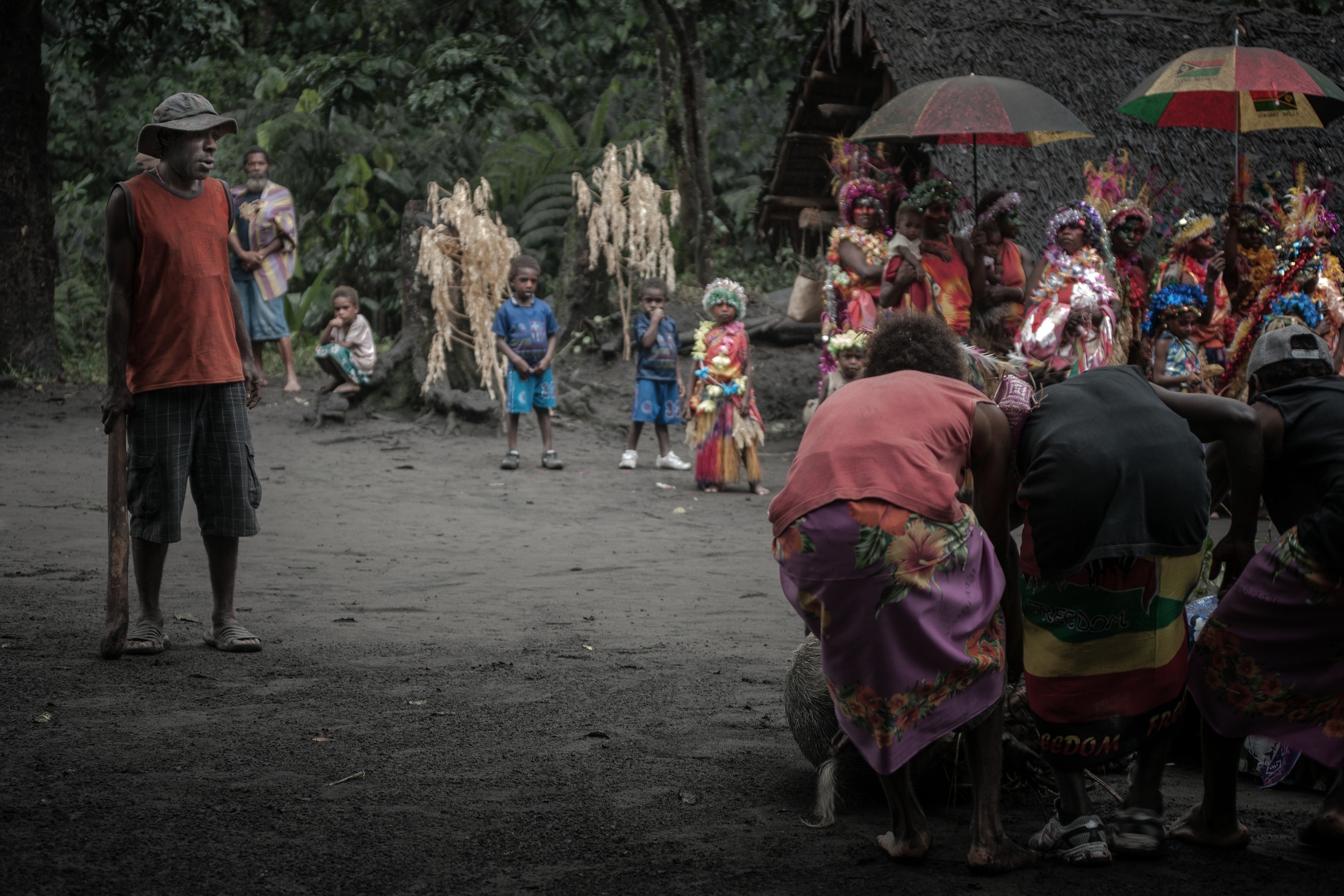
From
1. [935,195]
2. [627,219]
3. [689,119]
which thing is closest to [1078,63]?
[935,195]

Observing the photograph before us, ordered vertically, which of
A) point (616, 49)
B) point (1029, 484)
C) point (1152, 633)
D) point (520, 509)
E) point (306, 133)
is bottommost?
point (520, 509)

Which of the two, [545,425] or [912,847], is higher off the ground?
[545,425]

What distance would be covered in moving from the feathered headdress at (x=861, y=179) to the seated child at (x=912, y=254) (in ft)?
2.37

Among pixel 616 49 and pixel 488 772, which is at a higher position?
pixel 616 49

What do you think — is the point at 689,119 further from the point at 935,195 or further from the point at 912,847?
the point at 912,847

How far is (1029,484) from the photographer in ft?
9.43

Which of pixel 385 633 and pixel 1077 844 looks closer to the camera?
pixel 1077 844

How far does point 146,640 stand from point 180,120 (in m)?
1.88

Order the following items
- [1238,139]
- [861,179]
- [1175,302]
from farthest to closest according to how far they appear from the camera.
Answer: [861,179] → [1175,302] → [1238,139]

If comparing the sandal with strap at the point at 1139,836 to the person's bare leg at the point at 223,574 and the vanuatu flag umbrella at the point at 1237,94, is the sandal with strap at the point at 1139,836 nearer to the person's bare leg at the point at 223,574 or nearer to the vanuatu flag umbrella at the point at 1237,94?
the person's bare leg at the point at 223,574

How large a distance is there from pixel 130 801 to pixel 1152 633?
2.53 metres

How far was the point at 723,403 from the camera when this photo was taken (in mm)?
9578

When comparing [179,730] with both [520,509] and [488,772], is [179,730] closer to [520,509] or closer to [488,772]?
[488,772]

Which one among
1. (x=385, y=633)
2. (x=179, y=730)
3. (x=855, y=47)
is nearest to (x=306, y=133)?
(x=855, y=47)
